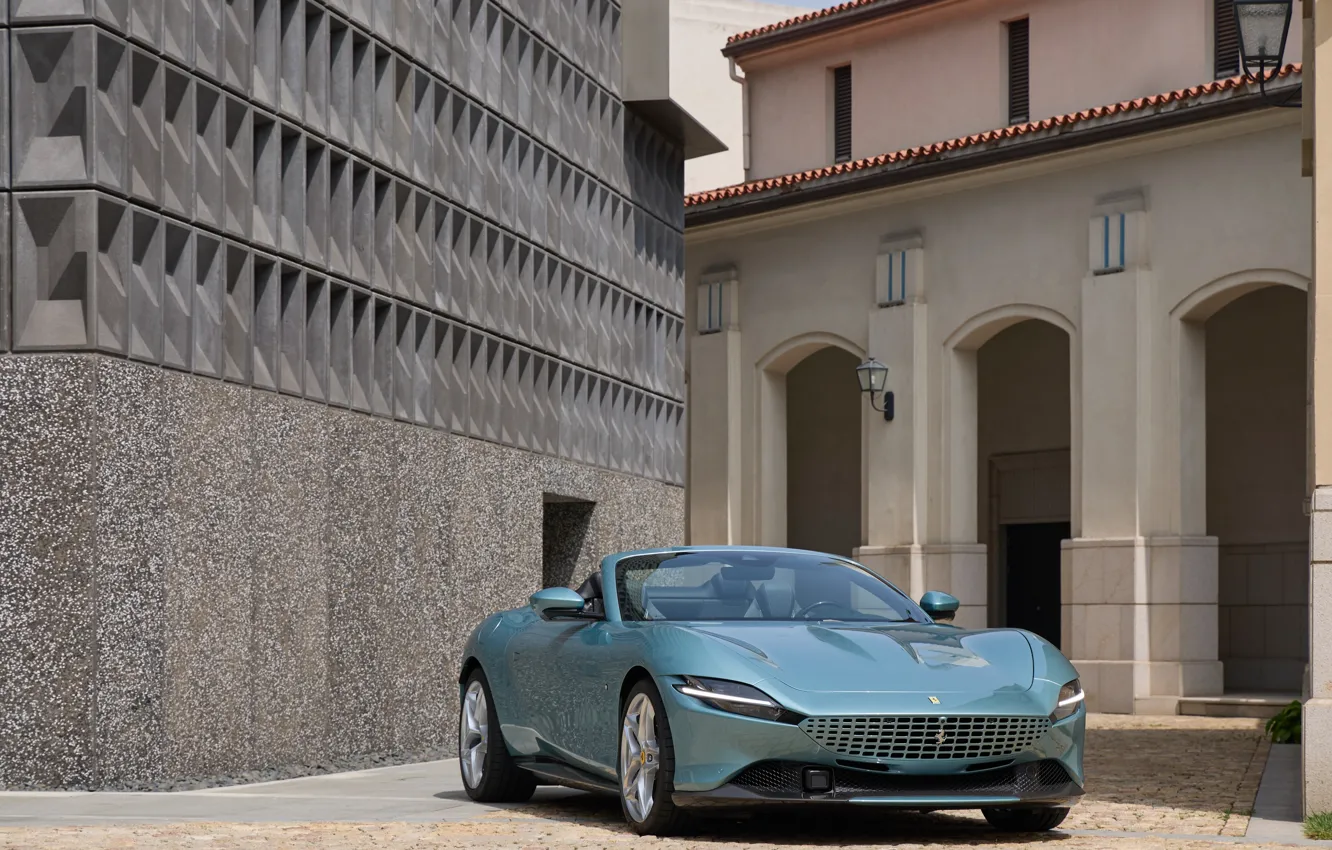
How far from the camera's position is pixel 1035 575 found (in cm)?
3103

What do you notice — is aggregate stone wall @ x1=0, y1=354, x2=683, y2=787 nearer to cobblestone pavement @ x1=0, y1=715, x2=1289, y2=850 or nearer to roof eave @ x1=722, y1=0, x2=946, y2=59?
cobblestone pavement @ x1=0, y1=715, x2=1289, y2=850

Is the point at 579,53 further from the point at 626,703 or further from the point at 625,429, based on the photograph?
the point at 626,703

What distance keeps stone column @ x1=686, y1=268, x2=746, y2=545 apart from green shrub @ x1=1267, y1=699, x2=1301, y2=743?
46.8 ft

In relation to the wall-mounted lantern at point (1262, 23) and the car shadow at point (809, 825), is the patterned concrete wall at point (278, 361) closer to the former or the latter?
the car shadow at point (809, 825)

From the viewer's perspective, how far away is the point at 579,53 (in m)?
20.4

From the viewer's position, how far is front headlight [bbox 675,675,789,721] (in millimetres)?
8500

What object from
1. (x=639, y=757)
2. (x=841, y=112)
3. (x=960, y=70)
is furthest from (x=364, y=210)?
(x=841, y=112)

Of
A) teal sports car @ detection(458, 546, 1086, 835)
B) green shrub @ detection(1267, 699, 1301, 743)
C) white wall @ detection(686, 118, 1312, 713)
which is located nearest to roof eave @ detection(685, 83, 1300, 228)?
white wall @ detection(686, 118, 1312, 713)

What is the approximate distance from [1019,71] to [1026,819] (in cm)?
2216

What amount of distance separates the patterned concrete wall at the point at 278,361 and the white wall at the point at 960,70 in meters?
10.2

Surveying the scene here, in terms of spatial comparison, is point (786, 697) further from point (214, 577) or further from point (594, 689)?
point (214, 577)

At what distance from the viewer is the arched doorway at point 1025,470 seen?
101 ft

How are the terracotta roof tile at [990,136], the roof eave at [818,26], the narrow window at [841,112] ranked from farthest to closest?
the narrow window at [841,112]
the roof eave at [818,26]
the terracotta roof tile at [990,136]

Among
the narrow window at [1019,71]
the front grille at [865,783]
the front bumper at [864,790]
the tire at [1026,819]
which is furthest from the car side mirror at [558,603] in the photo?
the narrow window at [1019,71]
